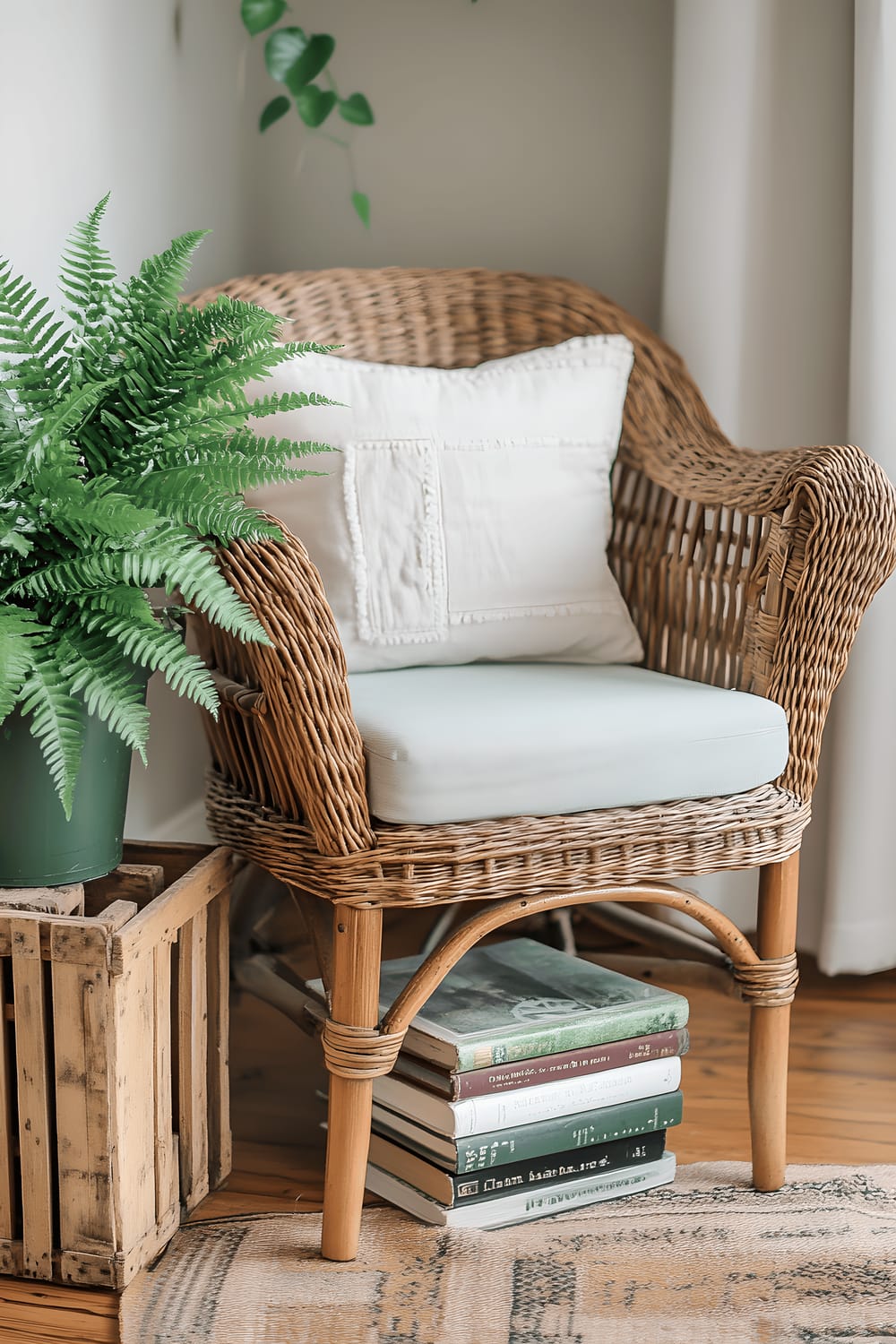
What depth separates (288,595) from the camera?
1095 millimetres

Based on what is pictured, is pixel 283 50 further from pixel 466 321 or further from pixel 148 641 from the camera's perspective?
pixel 148 641

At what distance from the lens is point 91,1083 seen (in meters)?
1.07

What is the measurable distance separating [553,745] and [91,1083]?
0.48 m

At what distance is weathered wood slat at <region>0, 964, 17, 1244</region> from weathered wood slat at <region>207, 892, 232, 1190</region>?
0.70ft

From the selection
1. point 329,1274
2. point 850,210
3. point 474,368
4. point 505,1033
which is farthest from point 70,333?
point 850,210

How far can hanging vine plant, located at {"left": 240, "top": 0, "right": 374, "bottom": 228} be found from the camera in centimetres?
170

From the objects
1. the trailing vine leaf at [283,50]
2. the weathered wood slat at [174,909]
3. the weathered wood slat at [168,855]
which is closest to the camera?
the weathered wood slat at [174,909]

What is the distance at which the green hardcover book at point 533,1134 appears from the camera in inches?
47.0

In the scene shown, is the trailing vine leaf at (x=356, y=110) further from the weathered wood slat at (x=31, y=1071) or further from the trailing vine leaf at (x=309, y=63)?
the weathered wood slat at (x=31, y=1071)

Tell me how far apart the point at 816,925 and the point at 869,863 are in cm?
13

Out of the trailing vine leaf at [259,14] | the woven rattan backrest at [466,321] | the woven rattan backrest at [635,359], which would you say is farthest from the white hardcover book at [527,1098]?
the trailing vine leaf at [259,14]

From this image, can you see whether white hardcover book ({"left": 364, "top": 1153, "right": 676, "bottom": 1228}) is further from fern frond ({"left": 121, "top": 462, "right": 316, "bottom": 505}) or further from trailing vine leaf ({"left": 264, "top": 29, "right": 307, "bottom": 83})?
trailing vine leaf ({"left": 264, "top": 29, "right": 307, "bottom": 83})

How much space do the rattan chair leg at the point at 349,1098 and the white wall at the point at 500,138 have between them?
1.14 m

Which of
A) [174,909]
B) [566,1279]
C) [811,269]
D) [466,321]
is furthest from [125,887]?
[811,269]
